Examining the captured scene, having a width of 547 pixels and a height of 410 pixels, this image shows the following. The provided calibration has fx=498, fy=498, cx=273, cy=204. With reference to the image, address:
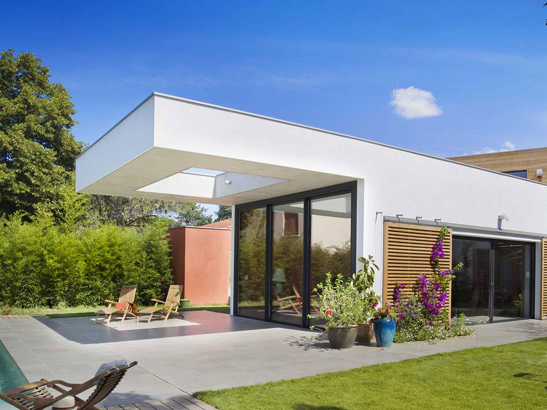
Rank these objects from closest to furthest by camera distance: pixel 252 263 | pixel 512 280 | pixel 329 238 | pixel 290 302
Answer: pixel 329 238
pixel 290 302
pixel 252 263
pixel 512 280

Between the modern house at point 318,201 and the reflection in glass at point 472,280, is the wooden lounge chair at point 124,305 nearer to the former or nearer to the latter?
the modern house at point 318,201

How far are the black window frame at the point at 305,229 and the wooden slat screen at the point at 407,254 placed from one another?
78cm

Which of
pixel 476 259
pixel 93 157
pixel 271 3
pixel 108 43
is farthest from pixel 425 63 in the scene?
pixel 93 157

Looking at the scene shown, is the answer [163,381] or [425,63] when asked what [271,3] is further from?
[163,381]

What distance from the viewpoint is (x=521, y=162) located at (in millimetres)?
22438

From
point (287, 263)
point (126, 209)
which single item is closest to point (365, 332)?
Answer: point (287, 263)

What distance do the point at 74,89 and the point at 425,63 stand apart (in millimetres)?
15993

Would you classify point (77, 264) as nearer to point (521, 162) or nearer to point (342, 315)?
point (342, 315)

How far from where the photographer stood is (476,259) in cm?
1289

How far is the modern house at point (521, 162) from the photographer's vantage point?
21672 mm

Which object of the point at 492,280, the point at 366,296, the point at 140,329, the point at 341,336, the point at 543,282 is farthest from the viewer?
the point at 543,282

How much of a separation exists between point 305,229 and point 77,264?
7647 mm

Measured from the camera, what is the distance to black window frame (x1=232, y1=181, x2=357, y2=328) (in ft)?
32.8

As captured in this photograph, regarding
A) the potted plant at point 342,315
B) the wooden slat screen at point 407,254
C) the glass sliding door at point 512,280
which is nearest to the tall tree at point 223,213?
the glass sliding door at point 512,280
